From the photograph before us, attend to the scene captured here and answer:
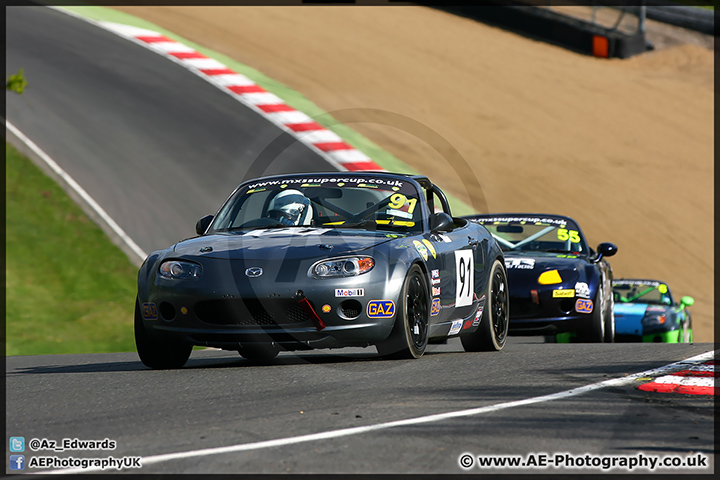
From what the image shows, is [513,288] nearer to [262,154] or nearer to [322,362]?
[322,362]

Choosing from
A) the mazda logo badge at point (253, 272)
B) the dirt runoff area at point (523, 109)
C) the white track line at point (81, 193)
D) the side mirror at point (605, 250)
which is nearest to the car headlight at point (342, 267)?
the mazda logo badge at point (253, 272)

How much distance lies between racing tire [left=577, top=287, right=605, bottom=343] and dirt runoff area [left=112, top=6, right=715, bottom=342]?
7.65 metres

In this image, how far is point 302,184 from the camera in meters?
8.10

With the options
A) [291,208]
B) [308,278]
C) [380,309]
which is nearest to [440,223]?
[291,208]

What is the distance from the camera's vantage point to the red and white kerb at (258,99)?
2114cm

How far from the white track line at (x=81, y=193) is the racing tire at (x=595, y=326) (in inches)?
265

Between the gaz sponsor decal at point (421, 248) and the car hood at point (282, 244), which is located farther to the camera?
the gaz sponsor decal at point (421, 248)

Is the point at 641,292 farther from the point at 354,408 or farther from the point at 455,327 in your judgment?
the point at 354,408

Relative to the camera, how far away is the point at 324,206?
26.0 ft

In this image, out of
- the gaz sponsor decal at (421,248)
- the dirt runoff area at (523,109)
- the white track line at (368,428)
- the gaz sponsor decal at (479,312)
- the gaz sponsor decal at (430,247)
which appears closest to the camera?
the white track line at (368,428)

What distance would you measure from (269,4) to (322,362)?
28868 millimetres

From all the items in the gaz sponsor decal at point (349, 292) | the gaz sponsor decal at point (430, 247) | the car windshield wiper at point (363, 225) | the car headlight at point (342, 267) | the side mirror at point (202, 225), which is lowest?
the gaz sponsor decal at point (349, 292)

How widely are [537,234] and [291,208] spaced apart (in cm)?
515

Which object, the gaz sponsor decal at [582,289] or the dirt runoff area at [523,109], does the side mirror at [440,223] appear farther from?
the dirt runoff area at [523,109]
